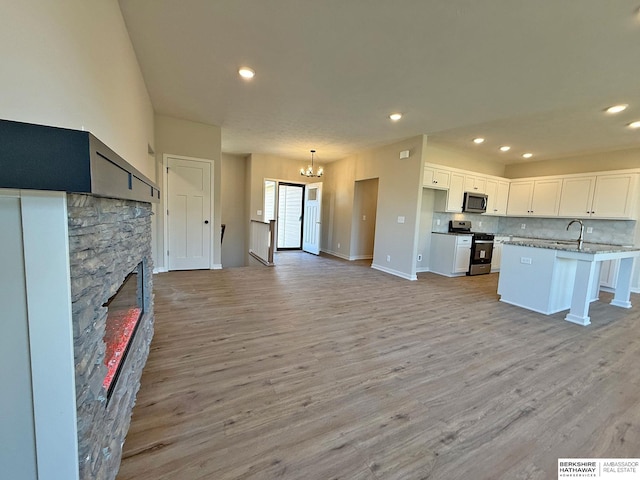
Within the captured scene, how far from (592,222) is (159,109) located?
8520 millimetres

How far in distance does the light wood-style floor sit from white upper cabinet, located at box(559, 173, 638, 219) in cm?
260

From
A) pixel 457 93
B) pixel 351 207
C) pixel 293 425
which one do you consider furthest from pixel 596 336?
pixel 351 207

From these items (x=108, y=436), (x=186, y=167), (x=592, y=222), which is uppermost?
(x=186, y=167)

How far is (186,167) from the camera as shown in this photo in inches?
195

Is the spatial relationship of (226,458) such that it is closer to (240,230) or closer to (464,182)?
(464,182)

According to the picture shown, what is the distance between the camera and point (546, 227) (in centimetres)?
632

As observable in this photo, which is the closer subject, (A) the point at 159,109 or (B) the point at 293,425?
(B) the point at 293,425

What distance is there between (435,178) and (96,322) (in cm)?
570

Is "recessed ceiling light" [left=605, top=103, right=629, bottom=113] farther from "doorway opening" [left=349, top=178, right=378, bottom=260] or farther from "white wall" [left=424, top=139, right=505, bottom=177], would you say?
"doorway opening" [left=349, top=178, right=378, bottom=260]

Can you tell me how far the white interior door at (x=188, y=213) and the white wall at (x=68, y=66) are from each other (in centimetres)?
227

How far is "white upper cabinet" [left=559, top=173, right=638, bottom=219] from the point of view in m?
4.88

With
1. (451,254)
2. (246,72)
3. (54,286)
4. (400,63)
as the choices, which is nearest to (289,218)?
(451,254)

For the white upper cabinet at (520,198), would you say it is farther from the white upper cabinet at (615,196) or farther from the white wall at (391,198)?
the white wall at (391,198)

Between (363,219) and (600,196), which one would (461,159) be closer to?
(600,196)
